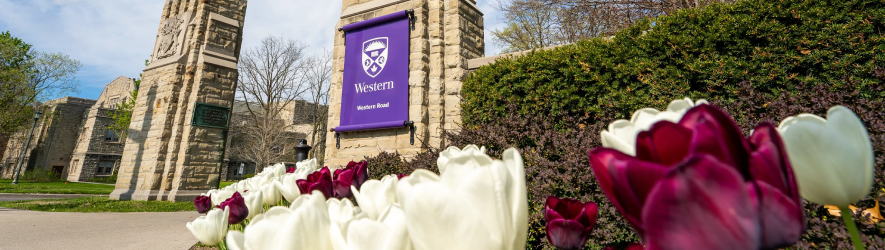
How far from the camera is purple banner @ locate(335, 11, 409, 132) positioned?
21.4 feet

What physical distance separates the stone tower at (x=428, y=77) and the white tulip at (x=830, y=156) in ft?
18.7

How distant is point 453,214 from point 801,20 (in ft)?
14.7

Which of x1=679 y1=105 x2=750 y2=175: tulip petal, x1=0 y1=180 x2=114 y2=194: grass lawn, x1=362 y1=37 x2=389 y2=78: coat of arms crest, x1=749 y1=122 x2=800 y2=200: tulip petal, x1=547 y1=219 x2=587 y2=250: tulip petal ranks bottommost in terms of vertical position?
x1=0 y1=180 x2=114 y2=194: grass lawn

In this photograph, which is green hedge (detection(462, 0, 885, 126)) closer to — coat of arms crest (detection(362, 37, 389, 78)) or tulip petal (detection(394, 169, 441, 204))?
coat of arms crest (detection(362, 37, 389, 78))

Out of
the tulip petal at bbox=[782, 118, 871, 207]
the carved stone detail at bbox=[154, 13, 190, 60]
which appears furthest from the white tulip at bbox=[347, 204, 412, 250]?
the carved stone detail at bbox=[154, 13, 190, 60]

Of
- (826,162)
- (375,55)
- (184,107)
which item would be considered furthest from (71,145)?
(826,162)

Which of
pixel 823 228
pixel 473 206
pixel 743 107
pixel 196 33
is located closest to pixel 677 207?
pixel 473 206

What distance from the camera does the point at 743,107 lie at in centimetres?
334

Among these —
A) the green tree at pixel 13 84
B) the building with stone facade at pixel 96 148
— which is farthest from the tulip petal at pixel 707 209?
the building with stone facade at pixel 96 148

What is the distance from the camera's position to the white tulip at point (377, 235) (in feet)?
1.84

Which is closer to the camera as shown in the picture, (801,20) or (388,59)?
(801,20)

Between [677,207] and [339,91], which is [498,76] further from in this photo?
[677,207]

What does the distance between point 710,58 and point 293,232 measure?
4.33 m

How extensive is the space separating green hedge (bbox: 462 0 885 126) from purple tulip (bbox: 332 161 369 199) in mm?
3298
